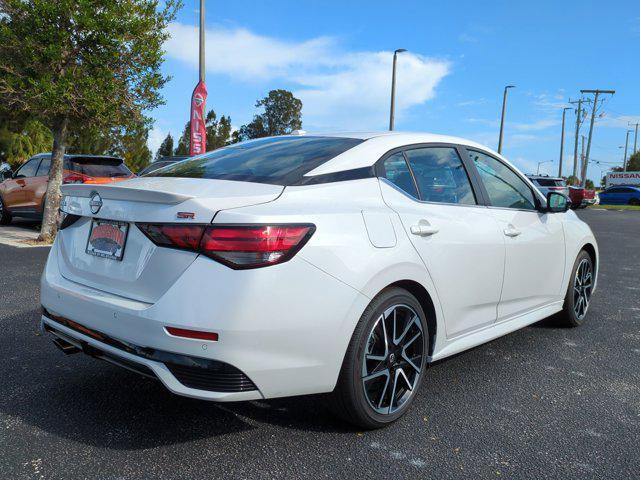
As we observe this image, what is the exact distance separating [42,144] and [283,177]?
34.2 metres

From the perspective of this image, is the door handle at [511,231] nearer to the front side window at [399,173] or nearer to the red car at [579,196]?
the front side window at [399,173]

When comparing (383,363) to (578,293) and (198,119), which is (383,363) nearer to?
(578,293)

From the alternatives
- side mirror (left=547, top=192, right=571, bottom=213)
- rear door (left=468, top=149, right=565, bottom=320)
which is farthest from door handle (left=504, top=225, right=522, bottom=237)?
side mirror (left=547, top=192, right=571, bottom=213)

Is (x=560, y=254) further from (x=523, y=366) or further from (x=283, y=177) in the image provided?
(x=283, y=177)

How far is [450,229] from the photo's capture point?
3.17 m

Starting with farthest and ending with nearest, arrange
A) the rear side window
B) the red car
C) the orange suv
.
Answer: the red car < the rear side window < the orange suv

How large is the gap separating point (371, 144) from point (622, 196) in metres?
40.4

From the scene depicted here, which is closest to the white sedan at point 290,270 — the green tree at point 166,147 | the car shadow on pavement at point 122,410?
the car shadow on pavement at point 122,410

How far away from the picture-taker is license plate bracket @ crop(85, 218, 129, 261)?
2569 mm

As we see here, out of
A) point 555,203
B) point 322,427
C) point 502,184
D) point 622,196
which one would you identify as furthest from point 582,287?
point 622,196

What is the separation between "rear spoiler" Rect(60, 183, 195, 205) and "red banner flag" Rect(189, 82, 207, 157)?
1027 cm

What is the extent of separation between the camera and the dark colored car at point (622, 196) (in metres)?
37.2

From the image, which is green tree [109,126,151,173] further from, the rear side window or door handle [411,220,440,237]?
door handle [411,220,440,237]

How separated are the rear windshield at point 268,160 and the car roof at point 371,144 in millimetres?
52
